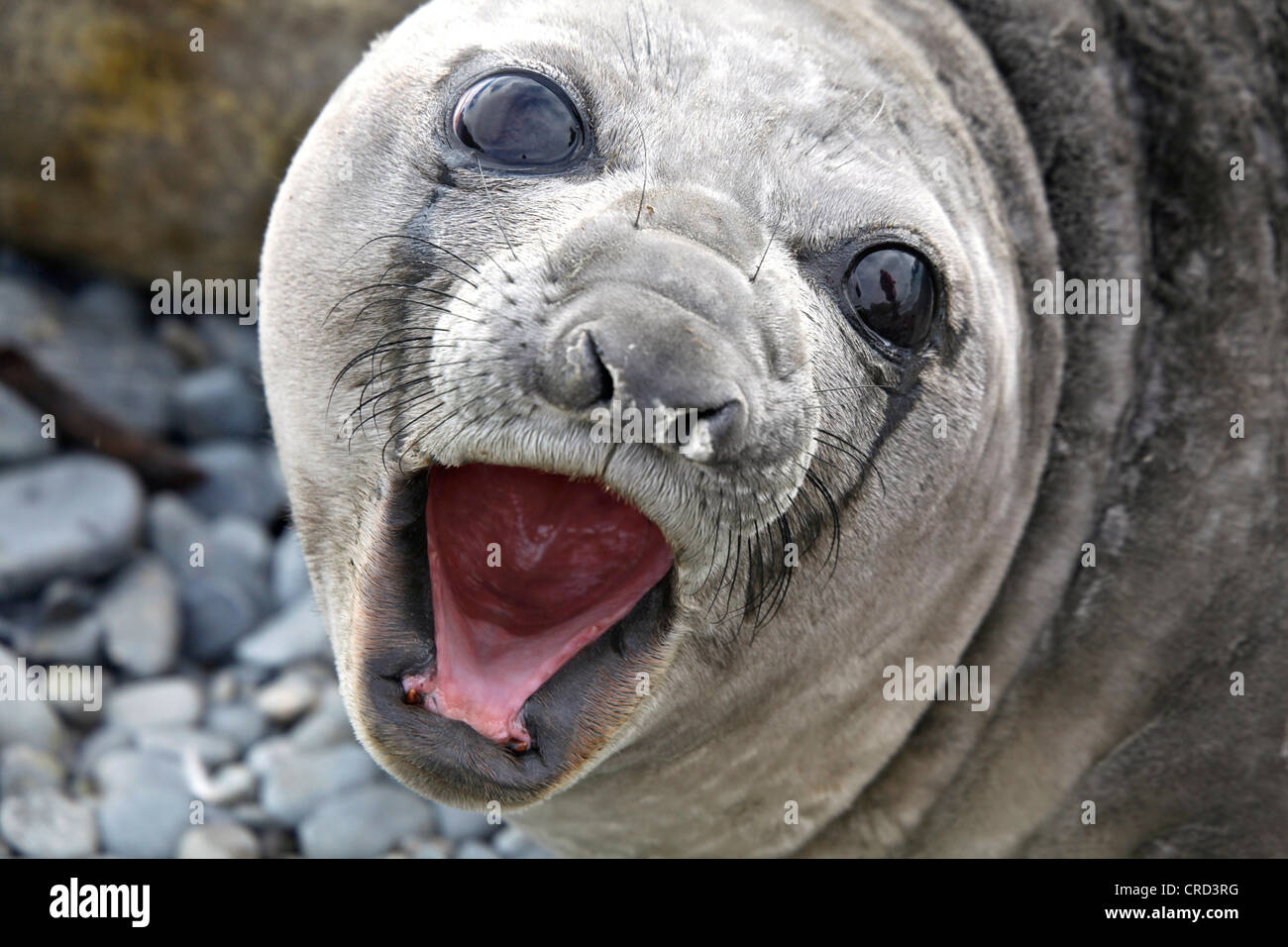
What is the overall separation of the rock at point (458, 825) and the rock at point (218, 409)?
203 centimetres

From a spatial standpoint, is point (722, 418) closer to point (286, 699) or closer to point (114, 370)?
point (286, 699)

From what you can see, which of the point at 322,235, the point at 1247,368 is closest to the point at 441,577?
the point at 322,235

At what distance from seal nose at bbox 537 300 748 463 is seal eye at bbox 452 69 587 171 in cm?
58

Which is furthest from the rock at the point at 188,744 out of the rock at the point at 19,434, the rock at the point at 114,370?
the rock at the point at 114,370

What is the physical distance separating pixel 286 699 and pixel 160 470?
125 cm

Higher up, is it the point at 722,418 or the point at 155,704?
the point at 722,418

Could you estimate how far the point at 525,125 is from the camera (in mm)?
2891

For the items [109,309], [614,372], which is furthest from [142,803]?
[109,309]

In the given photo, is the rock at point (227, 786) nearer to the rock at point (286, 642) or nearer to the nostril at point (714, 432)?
the rock at point (286, 642)

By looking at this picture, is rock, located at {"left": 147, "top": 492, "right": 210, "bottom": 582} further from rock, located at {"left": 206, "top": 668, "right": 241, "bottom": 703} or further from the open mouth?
the open mouth

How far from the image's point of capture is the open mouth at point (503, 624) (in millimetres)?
2822

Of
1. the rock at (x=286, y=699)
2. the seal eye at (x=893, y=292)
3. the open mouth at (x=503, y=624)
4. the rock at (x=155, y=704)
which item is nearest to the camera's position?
the open mouth at (x=503, y=624)

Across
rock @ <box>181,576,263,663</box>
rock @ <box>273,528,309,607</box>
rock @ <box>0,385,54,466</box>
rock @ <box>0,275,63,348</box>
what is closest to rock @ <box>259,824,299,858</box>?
rock @ <box>181,576,263,663</box>

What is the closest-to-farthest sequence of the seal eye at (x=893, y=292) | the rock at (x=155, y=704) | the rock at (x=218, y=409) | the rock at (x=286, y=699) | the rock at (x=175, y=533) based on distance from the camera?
the seal eye at (x=893, y=292) → the rock at (x=155, y=704) → the rock at (x=286, y=699) → the rock at (x=175, y=533) → the rock at (x=218, y=409)
